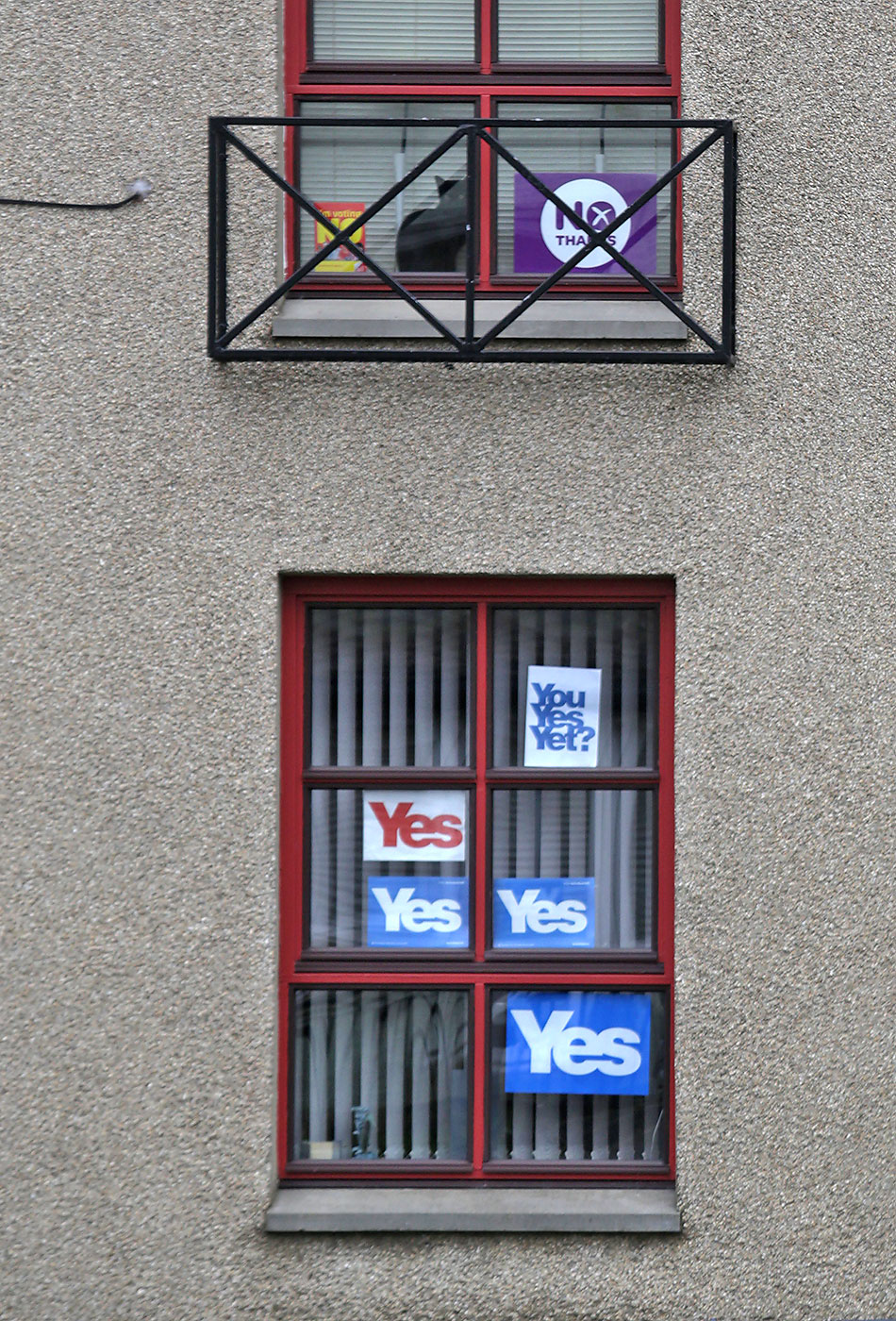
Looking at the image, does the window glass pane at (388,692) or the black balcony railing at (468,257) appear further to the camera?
the window glass pane at (388,692)

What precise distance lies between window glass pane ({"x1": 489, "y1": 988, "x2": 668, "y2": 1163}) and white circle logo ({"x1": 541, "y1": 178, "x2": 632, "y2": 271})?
2.96 metres

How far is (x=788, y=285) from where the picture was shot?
481 cm

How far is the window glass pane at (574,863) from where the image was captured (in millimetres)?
4941

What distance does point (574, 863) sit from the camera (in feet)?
16.3

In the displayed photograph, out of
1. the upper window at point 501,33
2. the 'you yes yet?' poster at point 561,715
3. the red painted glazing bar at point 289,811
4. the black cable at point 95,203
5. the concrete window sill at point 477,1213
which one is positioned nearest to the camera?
the concrete window sill at point 477,1213

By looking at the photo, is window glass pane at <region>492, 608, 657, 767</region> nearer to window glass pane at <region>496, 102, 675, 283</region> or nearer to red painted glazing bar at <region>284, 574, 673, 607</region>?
red painted glazing bar at <region>284, 574, 673, 607</region>

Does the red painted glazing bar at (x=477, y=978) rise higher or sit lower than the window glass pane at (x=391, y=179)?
lower

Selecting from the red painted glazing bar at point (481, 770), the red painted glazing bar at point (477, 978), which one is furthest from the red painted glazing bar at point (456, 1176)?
the red painted glazing bar at point (481, 770)

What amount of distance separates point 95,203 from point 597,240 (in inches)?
75.4

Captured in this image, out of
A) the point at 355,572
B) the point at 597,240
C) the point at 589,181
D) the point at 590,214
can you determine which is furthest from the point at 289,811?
the point at 589,181

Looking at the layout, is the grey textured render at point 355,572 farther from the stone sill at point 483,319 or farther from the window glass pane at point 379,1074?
A: the window glass pane at point 379,1074

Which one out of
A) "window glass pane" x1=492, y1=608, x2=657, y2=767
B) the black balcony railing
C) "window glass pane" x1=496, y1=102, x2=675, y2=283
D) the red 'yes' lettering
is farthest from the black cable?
the red 'yes' lettering

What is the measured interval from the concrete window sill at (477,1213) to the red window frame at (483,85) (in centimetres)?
353

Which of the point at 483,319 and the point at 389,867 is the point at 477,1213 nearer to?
the point at 389,867
